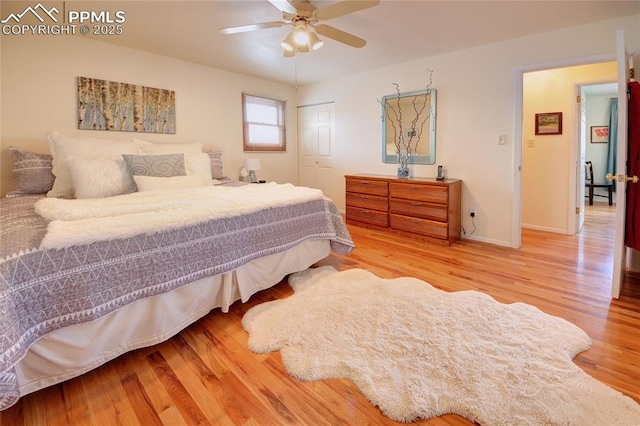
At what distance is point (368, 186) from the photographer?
425 centimetres

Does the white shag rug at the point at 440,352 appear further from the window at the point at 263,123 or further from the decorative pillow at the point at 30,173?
the window at the point at 263,123

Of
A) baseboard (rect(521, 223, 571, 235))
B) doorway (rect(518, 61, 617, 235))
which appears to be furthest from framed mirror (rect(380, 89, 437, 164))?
baseboard (rect(521, 223, 571, 235))

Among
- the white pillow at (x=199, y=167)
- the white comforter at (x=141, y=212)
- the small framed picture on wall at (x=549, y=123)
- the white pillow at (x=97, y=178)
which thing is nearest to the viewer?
the white comforter at (x=141, y=212)

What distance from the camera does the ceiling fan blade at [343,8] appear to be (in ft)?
6.60

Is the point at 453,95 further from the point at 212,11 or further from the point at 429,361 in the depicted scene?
the point at 429,361

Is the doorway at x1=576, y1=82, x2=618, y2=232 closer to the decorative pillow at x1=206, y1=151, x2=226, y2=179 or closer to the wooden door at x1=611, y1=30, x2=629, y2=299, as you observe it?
the wooden door at x1=611, y1=30, x2=629, y2=299

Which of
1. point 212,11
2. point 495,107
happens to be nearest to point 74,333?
point 212,11

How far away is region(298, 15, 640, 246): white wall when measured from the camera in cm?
300

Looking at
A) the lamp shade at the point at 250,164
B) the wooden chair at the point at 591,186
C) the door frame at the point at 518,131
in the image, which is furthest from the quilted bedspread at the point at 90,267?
the wooden chair at the point at 591,186

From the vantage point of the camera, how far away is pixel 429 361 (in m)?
1.56

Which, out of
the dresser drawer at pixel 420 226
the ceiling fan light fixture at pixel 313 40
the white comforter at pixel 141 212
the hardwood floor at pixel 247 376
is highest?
the ceiling fan light fixture at pixel 313 40

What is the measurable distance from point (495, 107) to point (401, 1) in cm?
178

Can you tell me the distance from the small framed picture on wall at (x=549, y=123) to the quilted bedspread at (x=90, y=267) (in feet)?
12.9

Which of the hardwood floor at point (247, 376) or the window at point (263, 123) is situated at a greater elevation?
the window at point (263, 123)
